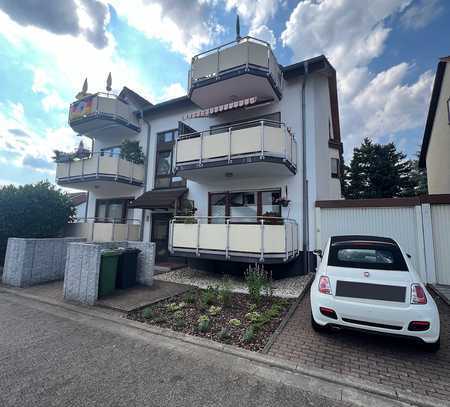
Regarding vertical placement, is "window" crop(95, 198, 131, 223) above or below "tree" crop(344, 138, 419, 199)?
below

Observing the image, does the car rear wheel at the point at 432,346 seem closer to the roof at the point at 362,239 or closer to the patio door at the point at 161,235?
the roof at the point at 362,239

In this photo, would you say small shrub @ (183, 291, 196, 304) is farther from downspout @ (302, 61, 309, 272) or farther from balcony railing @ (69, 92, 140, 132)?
balcony railing @ (69, 92, 140, 132)

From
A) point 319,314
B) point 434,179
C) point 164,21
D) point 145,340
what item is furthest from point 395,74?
point 145,340

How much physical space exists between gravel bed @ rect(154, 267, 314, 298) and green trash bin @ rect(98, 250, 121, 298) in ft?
8.10

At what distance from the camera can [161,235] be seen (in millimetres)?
13453

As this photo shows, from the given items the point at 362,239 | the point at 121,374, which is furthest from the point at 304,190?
the point at 121,374

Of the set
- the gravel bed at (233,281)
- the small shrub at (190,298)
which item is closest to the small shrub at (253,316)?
the small shrub at (190,298)

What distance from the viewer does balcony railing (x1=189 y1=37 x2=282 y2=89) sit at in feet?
32.7

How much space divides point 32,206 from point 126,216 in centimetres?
470

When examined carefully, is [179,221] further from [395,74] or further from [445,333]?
[395,74]

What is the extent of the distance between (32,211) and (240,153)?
10.7 m

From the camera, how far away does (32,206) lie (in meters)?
11.4

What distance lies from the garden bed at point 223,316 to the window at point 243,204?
446 centimetres

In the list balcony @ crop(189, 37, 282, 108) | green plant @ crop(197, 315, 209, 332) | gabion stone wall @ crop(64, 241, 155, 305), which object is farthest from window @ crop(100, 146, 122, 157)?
green plant @ crop(197, 315, 209, 332)
